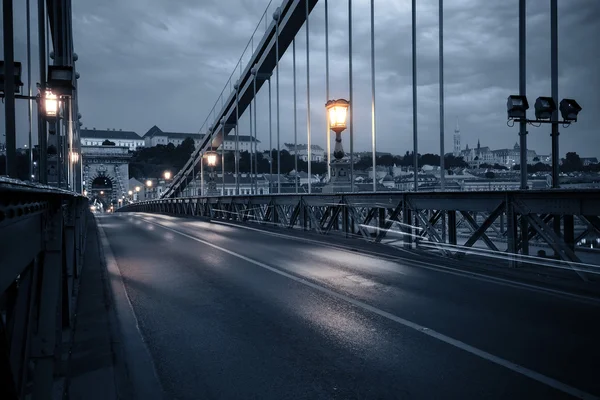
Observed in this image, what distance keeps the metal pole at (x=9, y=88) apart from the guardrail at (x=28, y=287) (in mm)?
556

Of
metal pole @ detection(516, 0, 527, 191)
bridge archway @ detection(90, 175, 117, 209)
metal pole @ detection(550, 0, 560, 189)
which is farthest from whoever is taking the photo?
bridge archway @ detection(90, 175, 117, 209)

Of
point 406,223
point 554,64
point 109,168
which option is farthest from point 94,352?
point 109,168

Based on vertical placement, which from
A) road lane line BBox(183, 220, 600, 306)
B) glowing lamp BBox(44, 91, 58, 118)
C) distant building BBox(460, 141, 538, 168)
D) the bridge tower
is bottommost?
road lane line BBox(183, 220, 600, 306)

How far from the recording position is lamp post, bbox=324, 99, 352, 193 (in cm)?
1551

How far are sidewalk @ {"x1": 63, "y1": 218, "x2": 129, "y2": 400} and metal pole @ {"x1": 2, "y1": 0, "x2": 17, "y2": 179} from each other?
5.83 feet

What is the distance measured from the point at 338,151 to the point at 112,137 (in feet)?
573

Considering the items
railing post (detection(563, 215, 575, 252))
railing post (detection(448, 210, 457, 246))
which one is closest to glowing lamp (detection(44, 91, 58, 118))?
railing post (detection(448, 210, 457, 246))

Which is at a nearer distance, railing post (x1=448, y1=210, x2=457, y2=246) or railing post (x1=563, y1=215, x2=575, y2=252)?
railing post (x1=563, y1=215, x2=575, y2=252)

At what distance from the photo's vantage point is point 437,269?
9.25 m

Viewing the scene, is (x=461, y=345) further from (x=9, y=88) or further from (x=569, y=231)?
(x=569, y=231)

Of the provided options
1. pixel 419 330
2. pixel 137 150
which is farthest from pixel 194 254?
pixel 137 150

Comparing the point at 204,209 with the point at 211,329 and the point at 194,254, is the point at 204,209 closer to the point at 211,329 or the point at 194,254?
the point at 194,254

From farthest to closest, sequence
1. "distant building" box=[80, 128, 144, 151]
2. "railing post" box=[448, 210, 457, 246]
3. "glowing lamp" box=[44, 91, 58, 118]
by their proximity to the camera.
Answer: "distant building" box=[80, 128, 144, 151], "glowing lamp" box=[44, 91, 58, 118], "railing post" box=[448, 210, 457, 246]

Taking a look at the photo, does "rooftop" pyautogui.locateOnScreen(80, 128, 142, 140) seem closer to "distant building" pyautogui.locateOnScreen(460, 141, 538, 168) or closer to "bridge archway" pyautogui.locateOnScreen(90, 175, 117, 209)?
"bridge archway" pyautogui.locateOnScreen(90, 175, 117, 209)
